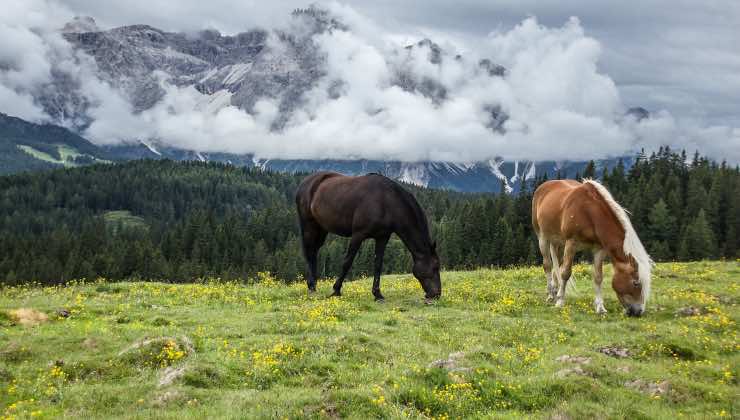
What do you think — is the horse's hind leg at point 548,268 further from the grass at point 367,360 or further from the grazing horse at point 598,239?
the grass at point 367,360

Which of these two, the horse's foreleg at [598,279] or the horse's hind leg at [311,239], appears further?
the horse's hind leg at [311,239]

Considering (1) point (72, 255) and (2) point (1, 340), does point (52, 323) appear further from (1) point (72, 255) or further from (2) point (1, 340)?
(1) point (72, 255)

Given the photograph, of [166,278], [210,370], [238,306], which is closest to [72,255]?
[166,278]

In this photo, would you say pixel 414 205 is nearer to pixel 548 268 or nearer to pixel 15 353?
pixel 548 268

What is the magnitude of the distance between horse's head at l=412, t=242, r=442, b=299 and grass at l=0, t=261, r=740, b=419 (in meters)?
0.60

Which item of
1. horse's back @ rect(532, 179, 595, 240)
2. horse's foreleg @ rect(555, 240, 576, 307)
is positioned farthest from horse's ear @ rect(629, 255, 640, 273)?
horse's foreleg @ rect(555, 240, 576, 307)

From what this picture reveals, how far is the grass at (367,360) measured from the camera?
973 cm

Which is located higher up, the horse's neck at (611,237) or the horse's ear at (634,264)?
the horse's neck at (611,237)

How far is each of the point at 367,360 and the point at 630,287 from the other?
9283mm

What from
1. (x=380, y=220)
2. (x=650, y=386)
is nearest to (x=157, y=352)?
(x=380, y=220)

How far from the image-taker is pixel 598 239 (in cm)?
1777

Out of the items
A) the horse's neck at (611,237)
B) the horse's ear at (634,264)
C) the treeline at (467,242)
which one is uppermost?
the horse's neck at (611,237)

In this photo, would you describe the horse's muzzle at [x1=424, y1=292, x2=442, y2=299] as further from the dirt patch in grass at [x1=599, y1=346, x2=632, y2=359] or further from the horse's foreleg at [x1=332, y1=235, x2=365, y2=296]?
the dirt patch in grass at [x1=599, y1=346, x2=632, y2=359]

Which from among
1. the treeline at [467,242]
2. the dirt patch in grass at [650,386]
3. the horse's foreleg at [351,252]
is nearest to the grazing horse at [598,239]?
the dirt patch in grass at [650,386]
